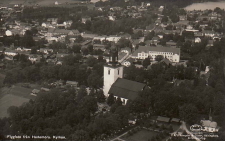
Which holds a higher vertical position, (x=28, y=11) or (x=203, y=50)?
(x=28, y=11)

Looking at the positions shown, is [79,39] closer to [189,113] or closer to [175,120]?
[175,120]

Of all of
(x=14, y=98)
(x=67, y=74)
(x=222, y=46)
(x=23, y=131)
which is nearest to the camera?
(x=23, y=131)

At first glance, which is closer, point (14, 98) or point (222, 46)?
point (14, 98)

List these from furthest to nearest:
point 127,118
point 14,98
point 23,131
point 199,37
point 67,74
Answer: point 199,37 → point 67,74 → point 14,98 → point 127,118 → point 23,131

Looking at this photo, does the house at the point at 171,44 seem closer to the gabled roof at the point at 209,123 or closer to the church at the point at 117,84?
the church at the point at 117,84

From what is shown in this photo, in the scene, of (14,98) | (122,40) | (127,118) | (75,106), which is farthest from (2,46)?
(127,118)

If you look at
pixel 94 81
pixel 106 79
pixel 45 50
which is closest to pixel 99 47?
pixel 45 50

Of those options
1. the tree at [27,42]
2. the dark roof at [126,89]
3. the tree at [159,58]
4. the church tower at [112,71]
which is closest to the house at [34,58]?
the tree at [27,42]

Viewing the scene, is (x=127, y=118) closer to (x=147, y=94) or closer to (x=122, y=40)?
(x=147, y=94)

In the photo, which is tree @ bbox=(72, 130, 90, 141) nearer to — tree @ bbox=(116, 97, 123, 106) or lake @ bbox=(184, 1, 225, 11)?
tree @ bbox=(116, 97, 123, 106)
